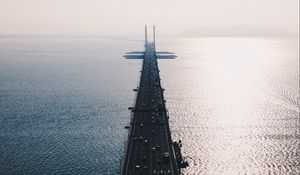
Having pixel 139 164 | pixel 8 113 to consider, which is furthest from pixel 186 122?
pixel 8 113

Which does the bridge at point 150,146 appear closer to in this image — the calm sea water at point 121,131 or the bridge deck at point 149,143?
the bridge deck at point 149,143

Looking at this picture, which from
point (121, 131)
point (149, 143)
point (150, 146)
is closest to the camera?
point (150, 146)

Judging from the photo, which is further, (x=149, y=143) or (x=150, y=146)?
(x=149, y=143)

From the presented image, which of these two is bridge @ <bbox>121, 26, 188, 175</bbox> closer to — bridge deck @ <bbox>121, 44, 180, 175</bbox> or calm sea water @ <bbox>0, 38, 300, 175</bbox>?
bridge deck @ <bbox>121, 44, 180, 175</bbox>

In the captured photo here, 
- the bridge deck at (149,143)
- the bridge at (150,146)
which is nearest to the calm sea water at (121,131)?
the bridge at (150,146)

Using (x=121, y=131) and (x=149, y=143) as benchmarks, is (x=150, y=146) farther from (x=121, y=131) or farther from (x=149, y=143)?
(x=121, y=131)

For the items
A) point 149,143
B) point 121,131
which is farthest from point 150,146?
point 121,131

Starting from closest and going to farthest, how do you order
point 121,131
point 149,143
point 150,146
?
point 150,146
point 149,143
point 121,131

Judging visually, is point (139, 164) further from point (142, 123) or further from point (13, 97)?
point (13, 97)
